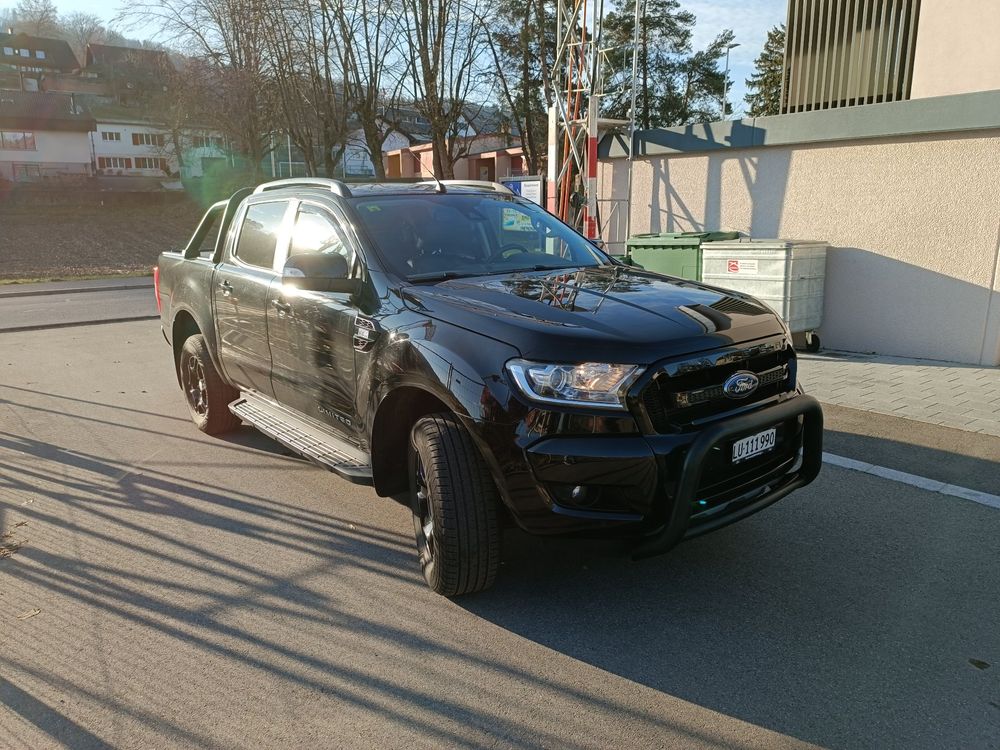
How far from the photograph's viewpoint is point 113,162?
64.7 m

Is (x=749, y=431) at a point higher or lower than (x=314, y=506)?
higher

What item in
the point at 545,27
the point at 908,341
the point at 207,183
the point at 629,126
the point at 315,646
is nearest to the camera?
the point at 315,646

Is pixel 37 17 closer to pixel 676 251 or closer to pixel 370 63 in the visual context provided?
pixel 370 63

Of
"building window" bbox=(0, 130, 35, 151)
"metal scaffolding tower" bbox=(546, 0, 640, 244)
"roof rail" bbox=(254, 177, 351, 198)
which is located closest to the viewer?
"roof rail" bbox=(254, 177, 351, 198)

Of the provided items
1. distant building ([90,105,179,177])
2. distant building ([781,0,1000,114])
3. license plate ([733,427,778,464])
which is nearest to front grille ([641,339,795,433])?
license plate ([733,427,778,464])

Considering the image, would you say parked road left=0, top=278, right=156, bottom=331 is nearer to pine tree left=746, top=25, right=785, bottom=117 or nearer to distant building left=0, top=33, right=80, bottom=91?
pine tree left=746, top=25, right=785, bottom=117

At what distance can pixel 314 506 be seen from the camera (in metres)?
4.50

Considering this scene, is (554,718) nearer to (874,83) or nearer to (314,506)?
(314,506)

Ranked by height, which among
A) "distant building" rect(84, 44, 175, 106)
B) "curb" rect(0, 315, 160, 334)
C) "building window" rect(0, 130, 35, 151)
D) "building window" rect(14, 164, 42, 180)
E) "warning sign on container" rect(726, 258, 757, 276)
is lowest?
"curb" rect(0, 315, 160, 334)

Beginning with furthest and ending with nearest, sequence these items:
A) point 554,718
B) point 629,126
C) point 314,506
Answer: point 629,126
point 314,506
point 554,718

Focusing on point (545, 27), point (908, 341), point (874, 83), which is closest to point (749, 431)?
point (908, 341)

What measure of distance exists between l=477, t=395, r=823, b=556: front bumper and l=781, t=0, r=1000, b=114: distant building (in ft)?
25.2

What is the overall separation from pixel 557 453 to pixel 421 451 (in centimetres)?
70

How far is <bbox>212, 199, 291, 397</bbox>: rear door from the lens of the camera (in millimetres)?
4758
